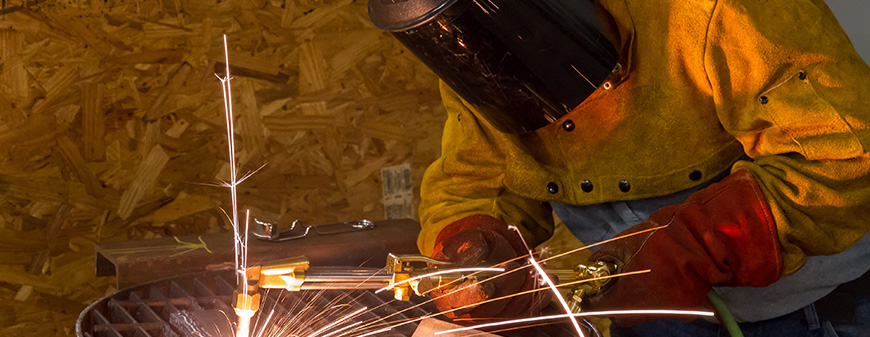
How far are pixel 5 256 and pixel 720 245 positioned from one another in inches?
78.8

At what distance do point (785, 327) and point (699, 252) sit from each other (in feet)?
1.37

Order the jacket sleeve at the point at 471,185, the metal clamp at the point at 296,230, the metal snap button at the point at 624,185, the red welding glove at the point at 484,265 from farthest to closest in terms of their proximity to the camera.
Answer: the metal clamp at the point at 296,230
the jacket sleeve at the point at 471,185
the metal snap button at the point at 624,185
the red welding glove at the point at 484,265

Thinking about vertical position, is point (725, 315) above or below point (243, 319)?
below

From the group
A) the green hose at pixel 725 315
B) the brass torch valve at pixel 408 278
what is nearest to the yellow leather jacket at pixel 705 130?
the green hose at pixel 725 315

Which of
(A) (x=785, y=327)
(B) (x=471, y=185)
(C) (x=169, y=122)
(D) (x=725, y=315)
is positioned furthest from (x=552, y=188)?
(C) (x=169, y=122)

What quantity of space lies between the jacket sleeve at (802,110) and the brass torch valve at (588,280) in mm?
273

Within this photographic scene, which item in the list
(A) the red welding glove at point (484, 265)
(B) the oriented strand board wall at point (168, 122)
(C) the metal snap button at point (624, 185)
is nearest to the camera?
(A) the red welding glove at point (484, 265)

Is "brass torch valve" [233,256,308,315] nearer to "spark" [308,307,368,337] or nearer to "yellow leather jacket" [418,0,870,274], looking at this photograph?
"spark" [308,307,368,337]

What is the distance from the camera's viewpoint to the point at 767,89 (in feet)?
3.88

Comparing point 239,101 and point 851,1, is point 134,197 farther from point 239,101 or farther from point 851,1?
point 851,1

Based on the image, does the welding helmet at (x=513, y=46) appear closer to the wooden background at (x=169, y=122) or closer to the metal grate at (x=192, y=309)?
the metal grate at (x=192, y=309)

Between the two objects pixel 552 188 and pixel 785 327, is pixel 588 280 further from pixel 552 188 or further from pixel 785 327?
pixel 785 327

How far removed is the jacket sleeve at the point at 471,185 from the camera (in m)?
1.57

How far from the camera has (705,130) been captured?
1.34m
